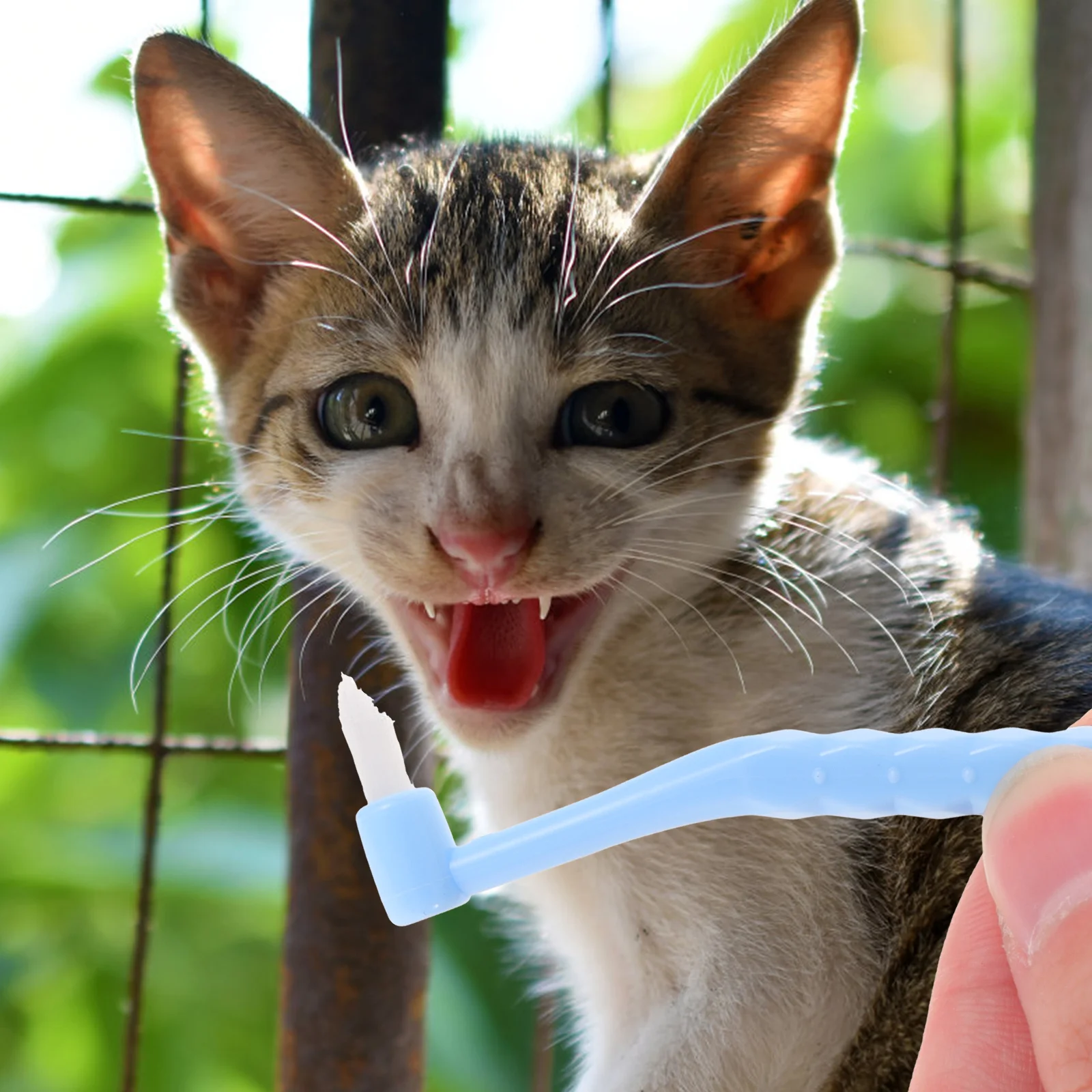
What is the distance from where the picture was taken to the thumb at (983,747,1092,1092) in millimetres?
557

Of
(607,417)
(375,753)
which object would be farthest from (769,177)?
(375,753)

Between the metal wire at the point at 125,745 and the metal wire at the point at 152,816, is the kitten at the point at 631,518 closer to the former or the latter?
the metal wire at the point at 152,816

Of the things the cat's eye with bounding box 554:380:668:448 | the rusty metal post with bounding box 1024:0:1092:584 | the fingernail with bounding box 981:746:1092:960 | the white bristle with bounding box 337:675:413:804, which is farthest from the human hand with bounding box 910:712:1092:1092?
the rusty metal post with bounding box 1024:0:1092:584

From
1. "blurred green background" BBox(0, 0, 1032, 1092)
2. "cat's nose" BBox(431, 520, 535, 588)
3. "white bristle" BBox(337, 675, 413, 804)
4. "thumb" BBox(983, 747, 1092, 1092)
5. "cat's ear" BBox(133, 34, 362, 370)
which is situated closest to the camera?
"thumb" BBox(983, 747, 1092, 1092)

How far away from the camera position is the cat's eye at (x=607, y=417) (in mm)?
1105

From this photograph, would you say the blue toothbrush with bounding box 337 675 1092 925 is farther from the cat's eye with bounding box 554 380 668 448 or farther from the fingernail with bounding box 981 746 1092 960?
the cat's eye with bounding box 554 380 668 448

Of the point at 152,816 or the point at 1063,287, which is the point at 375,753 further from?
the point at 1063,287

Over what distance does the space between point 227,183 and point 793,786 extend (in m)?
0.84

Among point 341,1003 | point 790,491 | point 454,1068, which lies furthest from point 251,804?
point 790,491

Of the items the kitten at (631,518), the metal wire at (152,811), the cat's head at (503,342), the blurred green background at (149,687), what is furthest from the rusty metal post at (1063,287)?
the metal wire at (152,811)

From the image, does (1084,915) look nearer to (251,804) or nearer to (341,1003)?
(341,1003)

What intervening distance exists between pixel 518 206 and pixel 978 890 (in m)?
0.81

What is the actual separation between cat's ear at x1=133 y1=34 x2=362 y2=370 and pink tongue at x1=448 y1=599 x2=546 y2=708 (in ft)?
1.34

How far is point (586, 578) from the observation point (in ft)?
3.41
